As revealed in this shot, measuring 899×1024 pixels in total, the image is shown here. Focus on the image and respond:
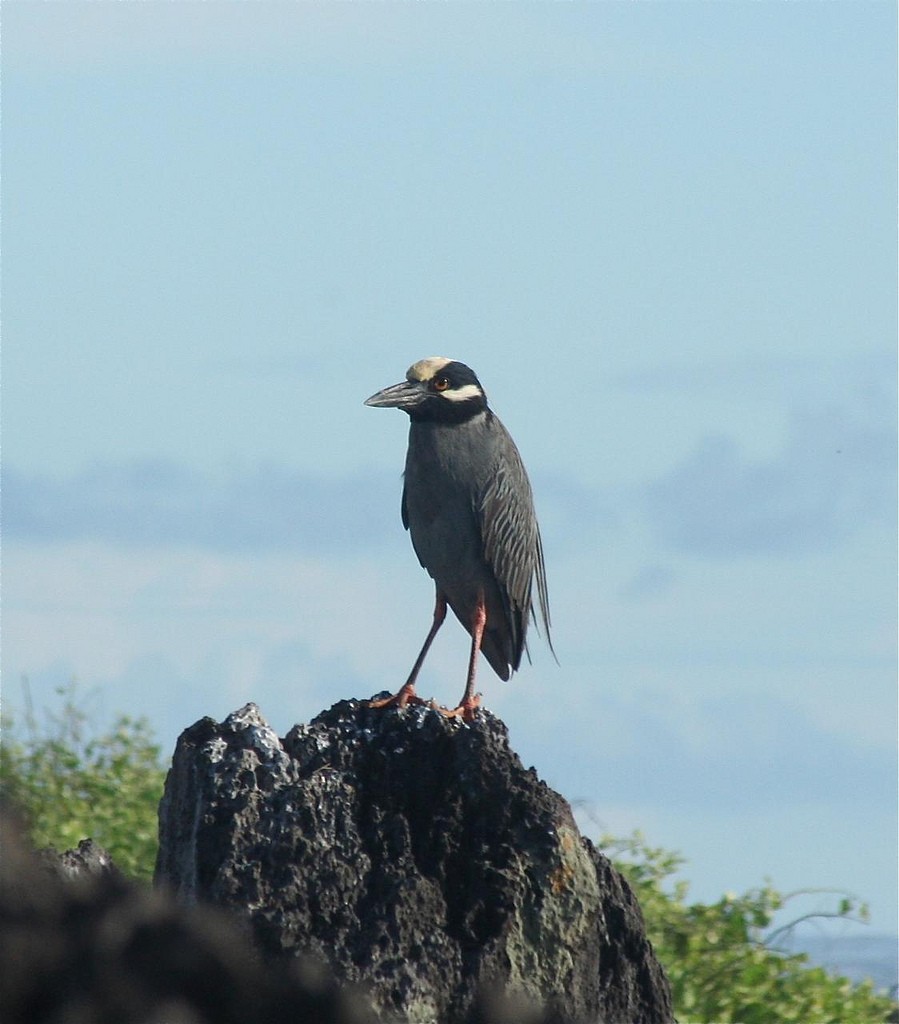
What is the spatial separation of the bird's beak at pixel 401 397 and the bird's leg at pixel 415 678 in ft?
3.21

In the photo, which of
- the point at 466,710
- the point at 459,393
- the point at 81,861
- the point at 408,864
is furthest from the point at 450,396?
the point at 81,861

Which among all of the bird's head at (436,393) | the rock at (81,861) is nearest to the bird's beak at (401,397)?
the bird's head at (436,393)

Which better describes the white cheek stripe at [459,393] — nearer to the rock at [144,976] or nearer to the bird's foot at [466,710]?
the bird's foot at [466,710]

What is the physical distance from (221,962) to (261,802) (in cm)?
373

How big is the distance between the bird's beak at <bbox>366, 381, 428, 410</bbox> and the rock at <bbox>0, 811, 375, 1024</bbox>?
636 centimetres

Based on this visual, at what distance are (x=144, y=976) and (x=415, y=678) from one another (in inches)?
229

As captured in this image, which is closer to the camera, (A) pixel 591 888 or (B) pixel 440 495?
(A) pixel 591 888

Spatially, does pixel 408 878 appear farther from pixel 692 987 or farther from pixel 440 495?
pixel 692 987

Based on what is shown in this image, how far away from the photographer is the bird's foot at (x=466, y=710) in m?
6.49

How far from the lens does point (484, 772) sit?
6.12 meters

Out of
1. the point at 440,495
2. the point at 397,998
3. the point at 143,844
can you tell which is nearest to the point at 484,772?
the point at 397,998

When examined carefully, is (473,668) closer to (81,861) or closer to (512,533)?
(512,533)

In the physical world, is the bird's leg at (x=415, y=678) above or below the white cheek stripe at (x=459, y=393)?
below

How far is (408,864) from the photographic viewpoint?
5.91 meters
